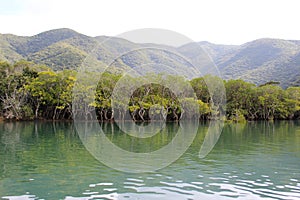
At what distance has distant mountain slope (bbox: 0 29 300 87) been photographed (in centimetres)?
3755

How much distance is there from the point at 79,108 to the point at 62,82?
461 cm

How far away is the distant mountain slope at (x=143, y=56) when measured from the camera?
37.6m

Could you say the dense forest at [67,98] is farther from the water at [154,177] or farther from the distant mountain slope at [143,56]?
the water at [154,177]

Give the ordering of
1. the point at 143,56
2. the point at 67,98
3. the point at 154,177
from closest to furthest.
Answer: the point at 154,177 → the point at 143,56 → the point at 67,98

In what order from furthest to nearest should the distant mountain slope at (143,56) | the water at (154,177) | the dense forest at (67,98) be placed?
the dense forest at (67,98) < the distant mountain slope at (143,56) < the water at (154,177)

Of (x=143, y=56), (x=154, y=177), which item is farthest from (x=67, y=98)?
(x=154, y=177)

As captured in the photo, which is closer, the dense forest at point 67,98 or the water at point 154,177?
the water at point 154,177

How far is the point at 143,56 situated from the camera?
35875mm

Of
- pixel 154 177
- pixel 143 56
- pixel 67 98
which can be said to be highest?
pixel 143 56

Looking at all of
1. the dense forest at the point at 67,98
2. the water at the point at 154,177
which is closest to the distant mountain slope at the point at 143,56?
the dense forest at the point at 67,98

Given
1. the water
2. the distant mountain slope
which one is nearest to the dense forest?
the distant mountain slope

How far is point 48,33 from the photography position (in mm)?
128000

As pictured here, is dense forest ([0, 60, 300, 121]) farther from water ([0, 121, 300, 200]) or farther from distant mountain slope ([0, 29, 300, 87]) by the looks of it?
water ([0, 121, 300, 200])

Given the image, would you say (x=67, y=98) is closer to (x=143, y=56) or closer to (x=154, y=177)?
(x=143, y=56)
